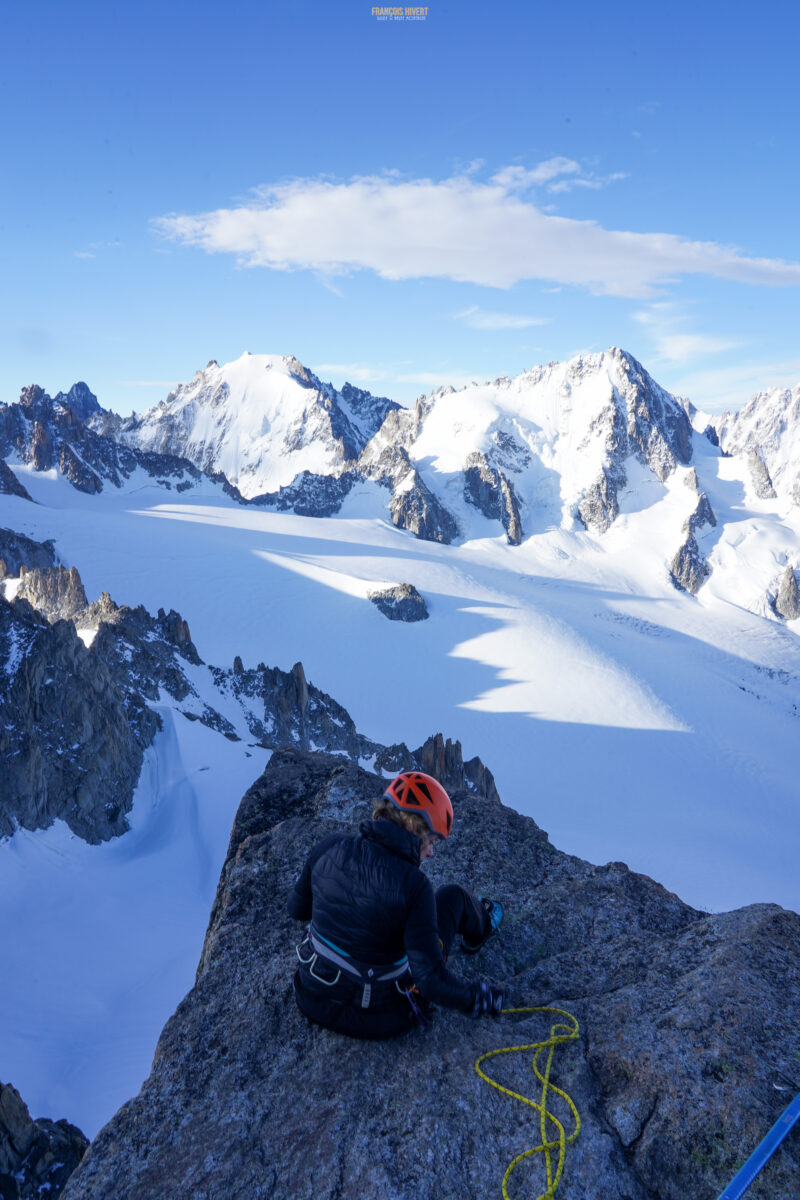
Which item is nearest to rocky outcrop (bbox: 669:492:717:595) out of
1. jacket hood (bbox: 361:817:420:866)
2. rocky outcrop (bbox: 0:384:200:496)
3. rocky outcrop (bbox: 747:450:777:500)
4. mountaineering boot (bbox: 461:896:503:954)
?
rocky outcrop (bbox: 747:450:777:500)

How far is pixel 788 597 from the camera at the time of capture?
115 m

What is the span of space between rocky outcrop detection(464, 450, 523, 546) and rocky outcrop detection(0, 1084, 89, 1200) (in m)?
125

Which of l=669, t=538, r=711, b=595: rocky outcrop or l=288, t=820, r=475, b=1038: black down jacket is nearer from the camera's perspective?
l=288, t=820, r=475, b=1038: black down jacket

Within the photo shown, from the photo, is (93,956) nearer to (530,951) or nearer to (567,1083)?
(530,951)

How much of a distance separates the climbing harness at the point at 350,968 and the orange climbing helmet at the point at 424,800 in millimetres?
844

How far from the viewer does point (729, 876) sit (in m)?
36.1

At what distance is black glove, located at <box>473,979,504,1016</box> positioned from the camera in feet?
13.8

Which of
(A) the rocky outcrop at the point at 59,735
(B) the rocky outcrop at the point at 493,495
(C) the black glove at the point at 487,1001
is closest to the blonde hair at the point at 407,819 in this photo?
(C) the black glove at the point at 487,1001

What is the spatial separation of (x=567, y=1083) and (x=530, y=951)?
5.04 ft

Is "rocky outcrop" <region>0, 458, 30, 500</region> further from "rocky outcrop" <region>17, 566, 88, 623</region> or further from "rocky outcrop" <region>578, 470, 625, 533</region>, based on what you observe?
"rocky outcrop" <region>578, 470, 625, 533</region>

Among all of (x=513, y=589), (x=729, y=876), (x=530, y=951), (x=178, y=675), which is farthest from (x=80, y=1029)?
(x=513, y=589)

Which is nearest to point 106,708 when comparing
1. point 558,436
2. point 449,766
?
point 449,766

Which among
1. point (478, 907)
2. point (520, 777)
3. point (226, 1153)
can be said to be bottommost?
point (520, 777)

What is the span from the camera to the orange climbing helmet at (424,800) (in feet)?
13.8
